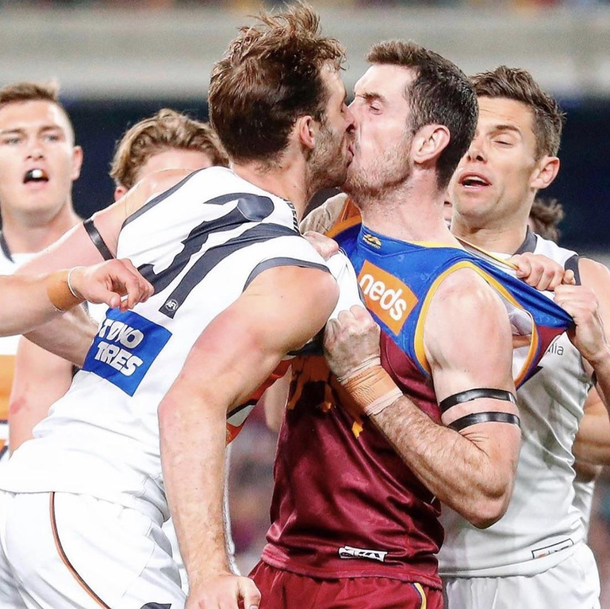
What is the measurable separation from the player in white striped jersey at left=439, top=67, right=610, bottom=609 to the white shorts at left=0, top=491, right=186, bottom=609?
135 cm

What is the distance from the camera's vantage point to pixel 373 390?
9.87ft

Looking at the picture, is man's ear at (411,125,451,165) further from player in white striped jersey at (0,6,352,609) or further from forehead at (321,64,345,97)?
player in white striped jersey at (0,6,352,609)

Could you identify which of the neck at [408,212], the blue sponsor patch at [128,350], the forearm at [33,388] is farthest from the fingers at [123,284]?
the forearm at [33,388]

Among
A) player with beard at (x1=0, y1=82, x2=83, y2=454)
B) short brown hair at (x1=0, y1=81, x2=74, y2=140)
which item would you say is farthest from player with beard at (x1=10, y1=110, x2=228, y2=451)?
short brown hair at (x1=0, y1=81, x2=74, y2=140)

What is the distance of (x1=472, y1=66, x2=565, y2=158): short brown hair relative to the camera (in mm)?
4387

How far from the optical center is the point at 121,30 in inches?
503

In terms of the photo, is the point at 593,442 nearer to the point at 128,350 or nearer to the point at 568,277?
the point at 568,277

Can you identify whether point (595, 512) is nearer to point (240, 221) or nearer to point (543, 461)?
point (543, 461)

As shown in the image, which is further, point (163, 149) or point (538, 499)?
point (163, 149)

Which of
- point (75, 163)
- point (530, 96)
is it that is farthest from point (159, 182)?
point (75, 163)

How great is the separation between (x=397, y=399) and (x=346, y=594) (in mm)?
597

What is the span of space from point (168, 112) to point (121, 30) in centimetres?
815

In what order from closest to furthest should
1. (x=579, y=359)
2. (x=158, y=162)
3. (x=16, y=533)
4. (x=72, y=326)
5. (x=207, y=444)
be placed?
(x=207, y=444) → (x=16, y=533) → (x=72, y=326) → (x=579, y=359) → (x=158, y=162)

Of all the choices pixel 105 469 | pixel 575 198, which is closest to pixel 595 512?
pixel 575 198
